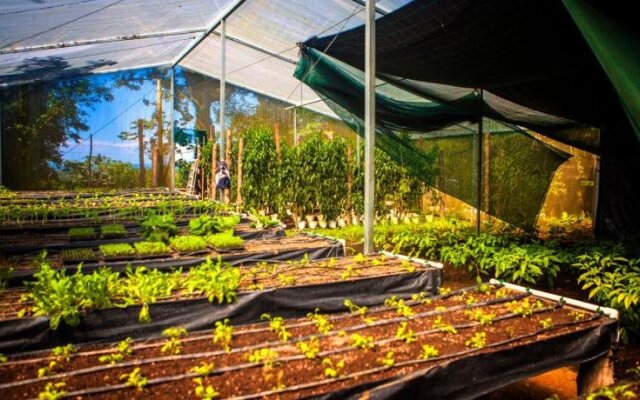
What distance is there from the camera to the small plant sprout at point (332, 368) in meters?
2.06

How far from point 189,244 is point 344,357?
2.75 m

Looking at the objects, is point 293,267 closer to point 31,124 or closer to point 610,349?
point 610,349

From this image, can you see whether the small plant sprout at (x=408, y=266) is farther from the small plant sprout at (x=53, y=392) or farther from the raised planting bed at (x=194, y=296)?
the small plant sprout at (x=53, y=392)

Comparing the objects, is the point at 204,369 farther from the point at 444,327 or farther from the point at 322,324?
the point at 444,327

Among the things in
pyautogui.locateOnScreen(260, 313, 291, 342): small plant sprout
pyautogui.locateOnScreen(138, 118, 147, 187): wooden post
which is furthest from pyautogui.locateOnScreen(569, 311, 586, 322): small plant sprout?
pyautogui.locateOnScreen(138, 118, 147, 187): wooden post

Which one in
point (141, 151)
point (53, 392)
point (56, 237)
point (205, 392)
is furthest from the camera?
point (141, 151)

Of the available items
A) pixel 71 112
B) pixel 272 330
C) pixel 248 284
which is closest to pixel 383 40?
pixel 248 284

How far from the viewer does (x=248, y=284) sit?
3301 mm

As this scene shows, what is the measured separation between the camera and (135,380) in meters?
1.98

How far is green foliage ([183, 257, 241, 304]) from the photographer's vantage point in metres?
2.99

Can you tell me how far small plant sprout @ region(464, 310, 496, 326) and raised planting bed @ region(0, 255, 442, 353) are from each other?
2.33 ft

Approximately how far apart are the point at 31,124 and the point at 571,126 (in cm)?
1512

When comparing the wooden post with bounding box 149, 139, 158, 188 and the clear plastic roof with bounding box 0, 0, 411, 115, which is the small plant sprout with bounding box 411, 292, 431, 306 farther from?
the wooden post with bounding box 149, 139, 158, 188

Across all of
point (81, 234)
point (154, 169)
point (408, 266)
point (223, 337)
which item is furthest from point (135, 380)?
point (154, 169)
